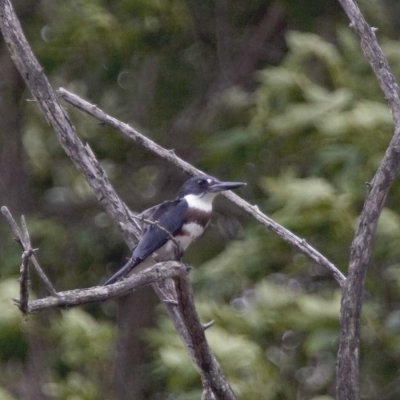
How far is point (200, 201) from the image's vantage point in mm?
4379

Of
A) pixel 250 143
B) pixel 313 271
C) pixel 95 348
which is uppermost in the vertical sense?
pixel 250 143

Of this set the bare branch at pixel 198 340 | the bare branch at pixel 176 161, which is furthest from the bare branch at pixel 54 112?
the bare branch at pixel 198 340

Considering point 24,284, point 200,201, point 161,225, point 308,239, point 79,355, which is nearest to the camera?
point 24,284

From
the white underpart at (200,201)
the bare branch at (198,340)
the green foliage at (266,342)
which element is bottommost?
the bare branch at (198,340)

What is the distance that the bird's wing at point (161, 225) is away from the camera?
12.9 ft

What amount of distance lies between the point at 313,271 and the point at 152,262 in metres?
2.35

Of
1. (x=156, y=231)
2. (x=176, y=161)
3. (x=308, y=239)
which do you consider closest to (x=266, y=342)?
(x=308, y=239)

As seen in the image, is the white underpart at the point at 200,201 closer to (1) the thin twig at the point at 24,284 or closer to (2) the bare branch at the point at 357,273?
(2) the bare branch at the point at 357,273

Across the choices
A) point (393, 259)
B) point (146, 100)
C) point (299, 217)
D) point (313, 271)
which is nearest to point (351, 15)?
point (299, 217)

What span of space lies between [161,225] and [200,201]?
0.79 feet

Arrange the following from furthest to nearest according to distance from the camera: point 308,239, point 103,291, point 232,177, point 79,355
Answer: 1. point 232,177
2. point 79,355
3. point 308,239
4. point 103,291

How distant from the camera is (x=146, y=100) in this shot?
757 centimetres

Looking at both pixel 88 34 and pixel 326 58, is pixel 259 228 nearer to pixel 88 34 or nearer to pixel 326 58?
pixel 326 58

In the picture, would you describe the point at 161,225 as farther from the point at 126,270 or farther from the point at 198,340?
the point at 198,340
